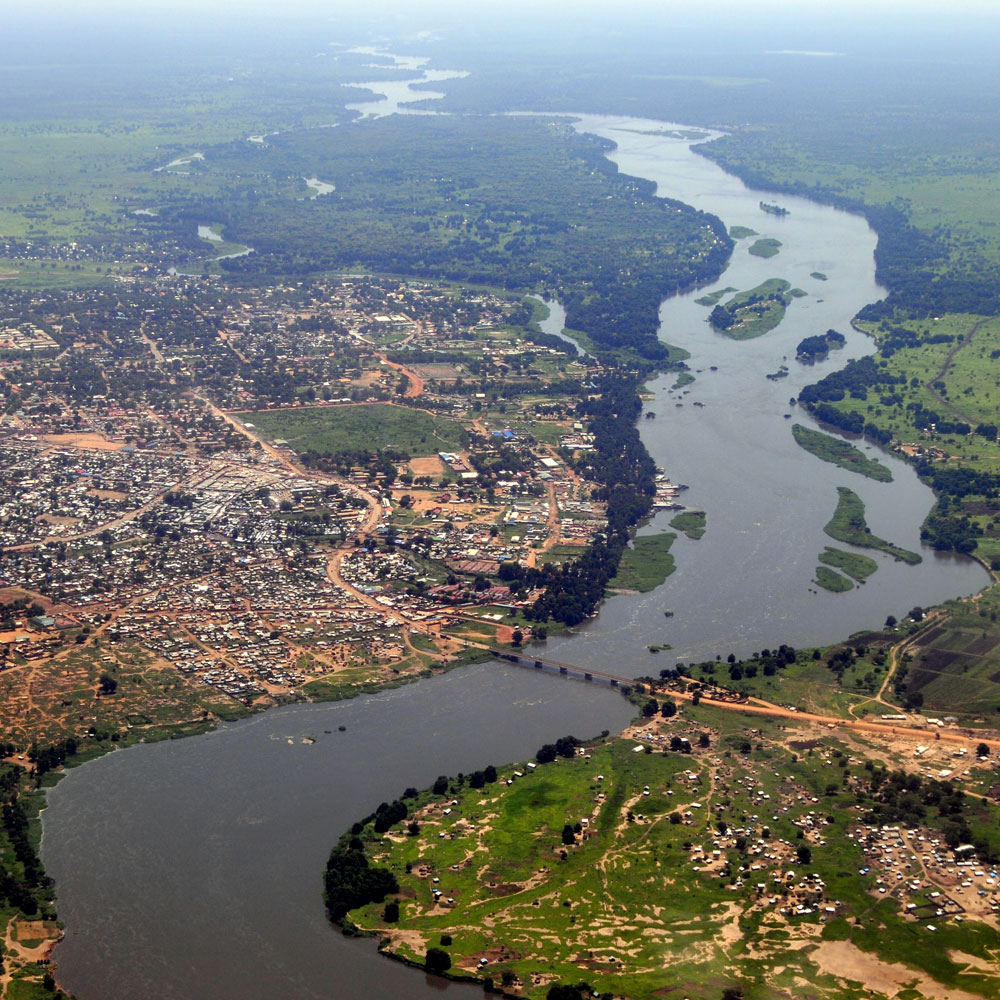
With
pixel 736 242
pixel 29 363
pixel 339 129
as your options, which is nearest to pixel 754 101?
pixel 339 129

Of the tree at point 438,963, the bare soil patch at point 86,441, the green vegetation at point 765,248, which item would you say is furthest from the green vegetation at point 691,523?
the green vegetation at point 765,248

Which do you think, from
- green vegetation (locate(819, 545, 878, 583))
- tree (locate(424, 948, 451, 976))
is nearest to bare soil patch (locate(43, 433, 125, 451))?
green vegetation (locate(819, 545, 878, 583))

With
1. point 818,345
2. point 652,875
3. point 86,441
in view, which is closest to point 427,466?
point 86,441

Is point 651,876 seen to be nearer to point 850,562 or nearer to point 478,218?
point 850,562

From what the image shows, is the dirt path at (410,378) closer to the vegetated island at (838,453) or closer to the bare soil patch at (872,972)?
the vegetated island at (838,453)

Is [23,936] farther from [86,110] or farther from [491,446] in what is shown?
[86,110]
